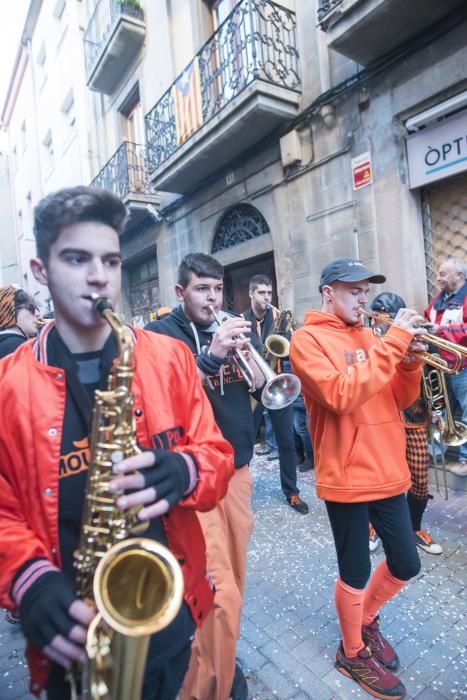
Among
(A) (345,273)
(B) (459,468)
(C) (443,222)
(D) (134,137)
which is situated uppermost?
(D) (134,137)

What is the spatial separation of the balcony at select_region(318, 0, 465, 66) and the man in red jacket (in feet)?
15.0

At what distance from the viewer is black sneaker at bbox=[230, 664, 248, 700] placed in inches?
80.2

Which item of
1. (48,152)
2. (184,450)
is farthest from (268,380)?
(48,152)

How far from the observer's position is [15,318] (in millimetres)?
3148

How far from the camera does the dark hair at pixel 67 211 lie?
50.5 inches

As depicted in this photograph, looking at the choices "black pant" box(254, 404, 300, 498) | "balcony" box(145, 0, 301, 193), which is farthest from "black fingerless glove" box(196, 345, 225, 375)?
"balcony" box(145, 0, 301, 193)

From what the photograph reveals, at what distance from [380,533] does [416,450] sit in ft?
3.73

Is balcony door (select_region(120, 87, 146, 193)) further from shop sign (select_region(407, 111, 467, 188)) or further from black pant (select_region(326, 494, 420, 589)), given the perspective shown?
black pant (select_region(326, 494, 420, 589))

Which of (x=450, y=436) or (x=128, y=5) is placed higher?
(x=128, y=5)

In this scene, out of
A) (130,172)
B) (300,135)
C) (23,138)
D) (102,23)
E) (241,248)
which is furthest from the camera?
(23,138)

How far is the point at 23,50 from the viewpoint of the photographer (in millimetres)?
16922

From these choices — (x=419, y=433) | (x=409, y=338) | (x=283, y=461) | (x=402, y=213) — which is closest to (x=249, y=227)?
(x=402, y=213)

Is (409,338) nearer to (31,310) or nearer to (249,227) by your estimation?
(31,310)

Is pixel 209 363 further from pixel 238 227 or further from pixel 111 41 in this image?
pixel 111 41
